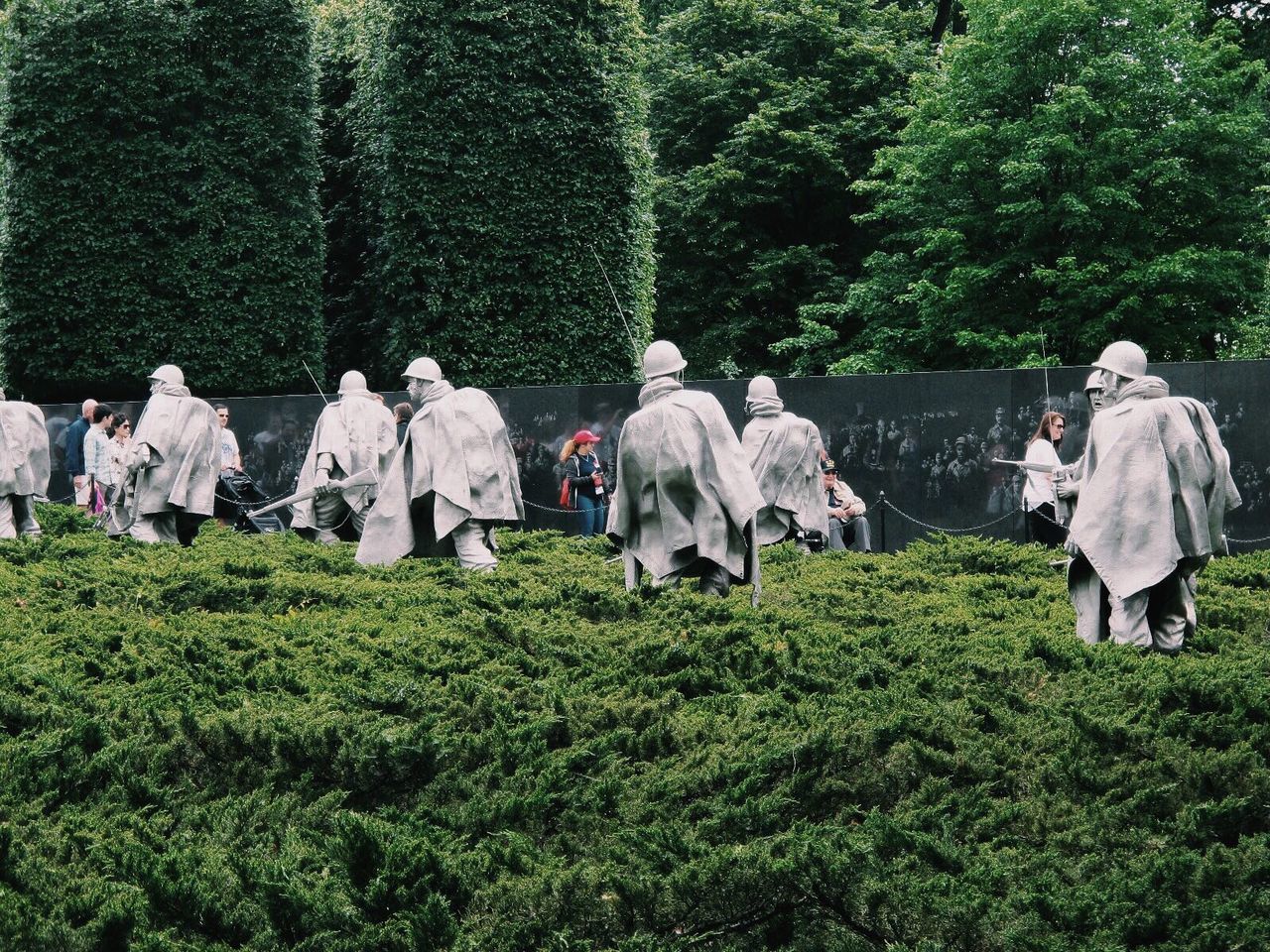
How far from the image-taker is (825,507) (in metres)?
16.0

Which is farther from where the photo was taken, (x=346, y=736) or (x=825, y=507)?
(x=825, y=507)

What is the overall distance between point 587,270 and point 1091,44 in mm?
9085

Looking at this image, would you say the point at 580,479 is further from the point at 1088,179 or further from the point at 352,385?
the point at 1088,179

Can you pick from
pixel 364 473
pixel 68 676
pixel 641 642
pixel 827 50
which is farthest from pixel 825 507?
pixel 827 50

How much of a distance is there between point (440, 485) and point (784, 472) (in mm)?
3741

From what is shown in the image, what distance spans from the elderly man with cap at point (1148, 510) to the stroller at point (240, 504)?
1151 cm

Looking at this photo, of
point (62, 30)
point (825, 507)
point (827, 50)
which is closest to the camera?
point (825, 507)

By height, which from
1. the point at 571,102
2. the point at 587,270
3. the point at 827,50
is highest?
the point at 827,50

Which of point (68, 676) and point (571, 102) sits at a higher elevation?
point (571, 102)

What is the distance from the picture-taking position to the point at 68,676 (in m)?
8.29

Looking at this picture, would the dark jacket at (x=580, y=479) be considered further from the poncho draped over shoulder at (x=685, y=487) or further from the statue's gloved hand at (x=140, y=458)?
the poncho draped over shoulder at (x=685, y=487)

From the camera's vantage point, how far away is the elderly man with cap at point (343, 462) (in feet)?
55.0

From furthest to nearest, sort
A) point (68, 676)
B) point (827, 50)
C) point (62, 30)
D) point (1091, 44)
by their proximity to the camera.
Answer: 1. point (827, 50)
2. point (1091, 44)
3. point (62, 30)
4. point (68, 676)

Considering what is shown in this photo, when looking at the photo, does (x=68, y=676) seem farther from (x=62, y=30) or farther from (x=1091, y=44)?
(x=1091, y=44)
